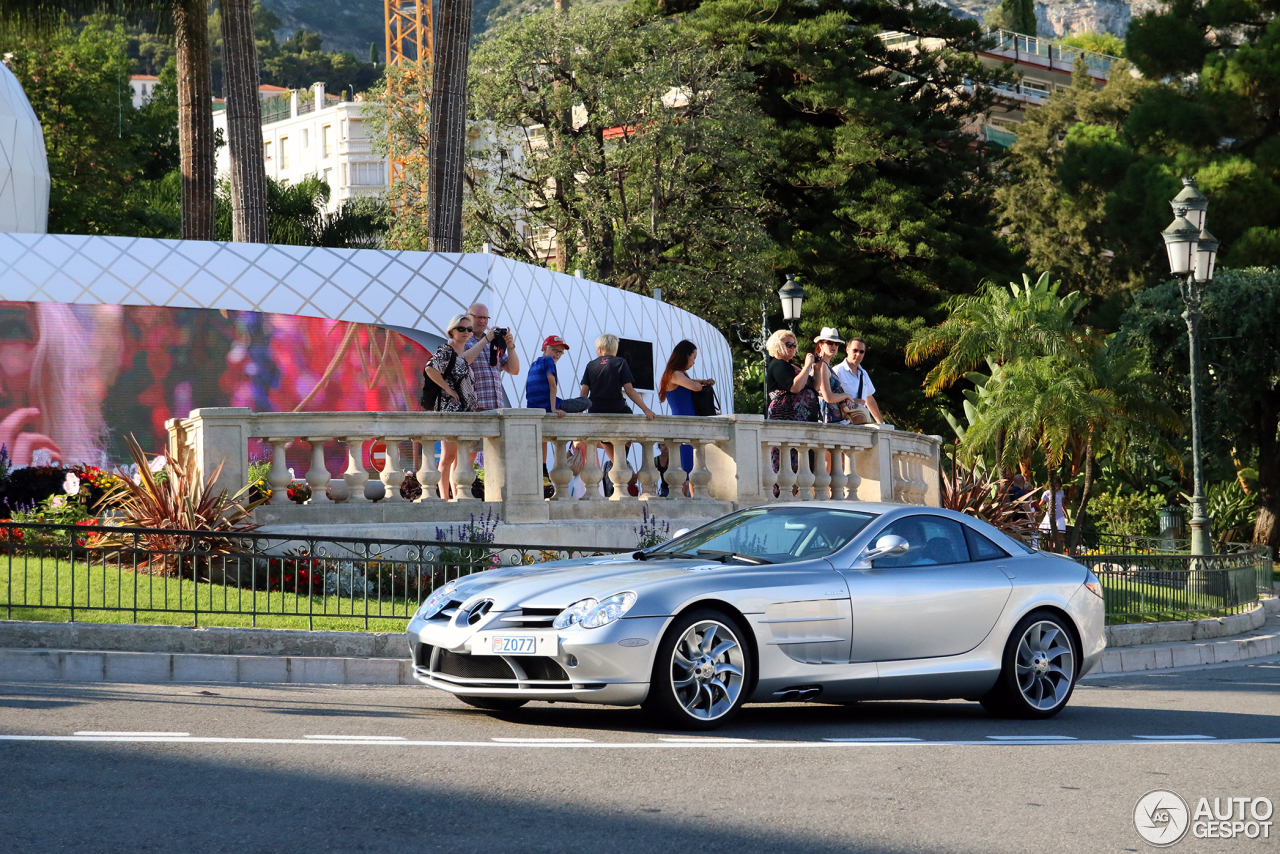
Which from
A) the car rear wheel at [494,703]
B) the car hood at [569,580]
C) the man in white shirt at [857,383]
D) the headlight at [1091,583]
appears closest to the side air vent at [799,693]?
the car hood at [569,580]

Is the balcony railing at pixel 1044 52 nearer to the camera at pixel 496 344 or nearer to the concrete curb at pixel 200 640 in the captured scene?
the camera at pixel 496 344

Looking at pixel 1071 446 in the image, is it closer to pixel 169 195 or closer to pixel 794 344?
pixel 794 344

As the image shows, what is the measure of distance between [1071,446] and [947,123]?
20.4 m

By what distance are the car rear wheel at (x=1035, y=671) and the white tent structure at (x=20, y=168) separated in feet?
80.7

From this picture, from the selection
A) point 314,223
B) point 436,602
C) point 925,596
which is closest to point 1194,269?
point 925,596

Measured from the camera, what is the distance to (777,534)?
366 inches

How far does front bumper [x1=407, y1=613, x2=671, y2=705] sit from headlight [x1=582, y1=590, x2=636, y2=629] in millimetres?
39

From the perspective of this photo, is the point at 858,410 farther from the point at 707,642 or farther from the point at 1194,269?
the point at 707,642

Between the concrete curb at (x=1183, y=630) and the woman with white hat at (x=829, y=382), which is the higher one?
the woman with white hat at (x=829, y=382)

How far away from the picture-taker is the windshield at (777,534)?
9.11 meters

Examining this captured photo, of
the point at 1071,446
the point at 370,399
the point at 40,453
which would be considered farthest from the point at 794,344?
the point at 1071,446

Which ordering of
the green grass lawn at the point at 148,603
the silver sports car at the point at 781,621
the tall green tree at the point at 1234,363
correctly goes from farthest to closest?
the tall green tree at the point at 1234,363 < the green grass lawn at the point at 148,603 < the silver sports car at the point at 781,621

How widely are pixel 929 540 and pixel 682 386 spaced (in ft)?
22.6

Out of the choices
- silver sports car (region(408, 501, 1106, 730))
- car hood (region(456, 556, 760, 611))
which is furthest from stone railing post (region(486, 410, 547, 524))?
car hood (region(456, 556, 760, 611))
